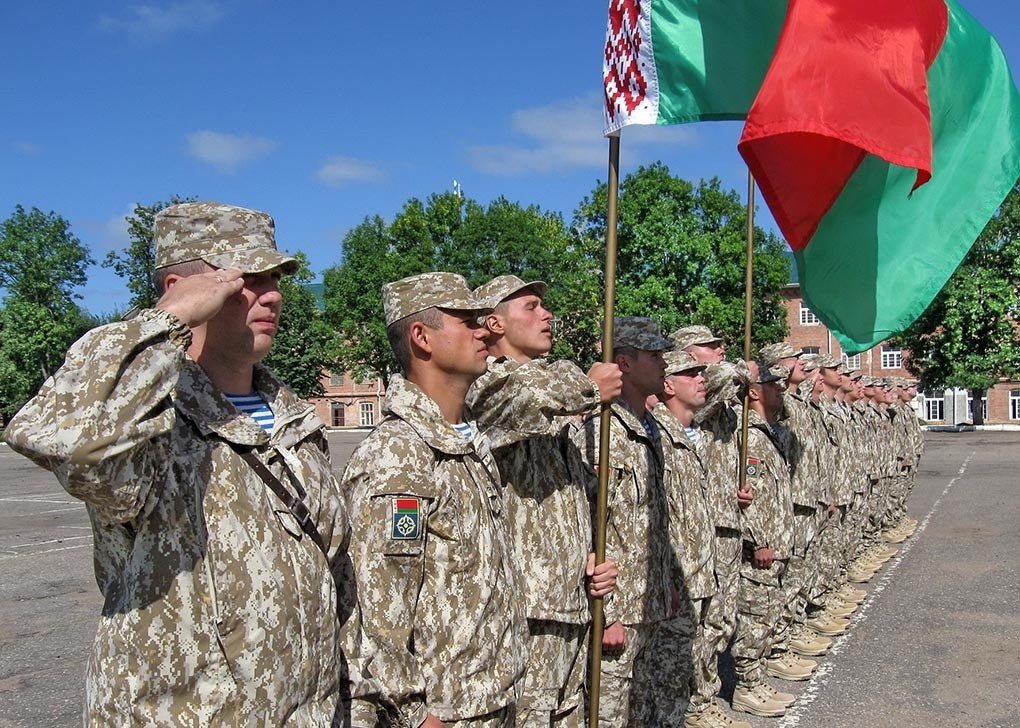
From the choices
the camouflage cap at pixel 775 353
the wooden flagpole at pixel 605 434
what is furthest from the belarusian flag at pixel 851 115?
the camouflage cap at pixel 775 353

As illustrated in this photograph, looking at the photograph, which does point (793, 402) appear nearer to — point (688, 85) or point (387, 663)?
point (688, 85)

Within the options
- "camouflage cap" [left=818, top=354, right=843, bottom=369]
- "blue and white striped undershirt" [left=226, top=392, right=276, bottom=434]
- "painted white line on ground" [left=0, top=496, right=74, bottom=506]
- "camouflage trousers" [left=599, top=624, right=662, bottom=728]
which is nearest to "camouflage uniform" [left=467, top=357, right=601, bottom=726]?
"camouflage trousers" [left=599, top=624, right=662, bottom=728]

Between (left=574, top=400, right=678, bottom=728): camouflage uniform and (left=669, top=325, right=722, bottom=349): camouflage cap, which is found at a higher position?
(left=669, top=325, right=722, bottom=349): camouflage cap

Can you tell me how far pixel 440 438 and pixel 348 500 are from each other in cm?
35

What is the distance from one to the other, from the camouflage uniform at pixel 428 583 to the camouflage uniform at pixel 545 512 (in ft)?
2.27

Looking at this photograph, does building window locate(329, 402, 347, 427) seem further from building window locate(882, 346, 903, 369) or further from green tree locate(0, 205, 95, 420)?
building window locate(882, 346, 903, 369)

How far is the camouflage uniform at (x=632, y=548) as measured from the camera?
4438mm

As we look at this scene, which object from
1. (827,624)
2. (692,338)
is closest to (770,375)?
(692,338)

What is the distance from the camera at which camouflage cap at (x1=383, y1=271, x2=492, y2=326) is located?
3365mm

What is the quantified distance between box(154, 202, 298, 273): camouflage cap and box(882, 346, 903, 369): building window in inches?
2571

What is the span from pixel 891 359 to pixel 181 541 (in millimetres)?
67592

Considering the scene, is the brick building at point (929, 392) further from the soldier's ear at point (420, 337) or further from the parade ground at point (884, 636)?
the soldier's ear at point (420, 337)

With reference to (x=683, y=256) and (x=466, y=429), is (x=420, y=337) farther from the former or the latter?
(x=683, y=256)

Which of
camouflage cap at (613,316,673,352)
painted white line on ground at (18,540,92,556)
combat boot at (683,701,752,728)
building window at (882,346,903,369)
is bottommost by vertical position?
painted white line on ground at (18,540,92,556)
